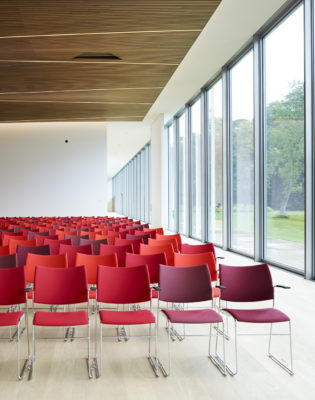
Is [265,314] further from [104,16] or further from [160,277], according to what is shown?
[104,16]

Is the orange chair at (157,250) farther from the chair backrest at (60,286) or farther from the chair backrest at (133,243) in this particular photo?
the chair backrest at (60,286)

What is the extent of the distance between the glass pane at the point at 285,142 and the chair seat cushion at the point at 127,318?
193 inches

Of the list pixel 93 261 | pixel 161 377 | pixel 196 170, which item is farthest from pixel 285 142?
pixel 196 170

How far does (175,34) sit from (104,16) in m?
1.56

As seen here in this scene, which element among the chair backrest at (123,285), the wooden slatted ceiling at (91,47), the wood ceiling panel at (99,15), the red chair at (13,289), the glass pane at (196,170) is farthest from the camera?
the glass pane at (196,170)

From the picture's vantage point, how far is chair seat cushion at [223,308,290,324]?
367 centimetres

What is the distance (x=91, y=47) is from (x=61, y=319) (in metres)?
6.71

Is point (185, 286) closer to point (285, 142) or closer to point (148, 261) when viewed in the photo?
point (148, 261)

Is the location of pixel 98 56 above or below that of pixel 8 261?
above

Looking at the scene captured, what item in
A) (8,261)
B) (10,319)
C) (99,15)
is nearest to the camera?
(10,319)

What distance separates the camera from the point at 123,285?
407 cm

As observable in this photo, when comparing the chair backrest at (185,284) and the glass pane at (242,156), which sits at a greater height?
the glass pane at (242,156)

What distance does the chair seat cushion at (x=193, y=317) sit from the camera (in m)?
3.66

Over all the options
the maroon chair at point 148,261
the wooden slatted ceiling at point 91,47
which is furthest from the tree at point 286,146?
the maroon chair at point 148,261
